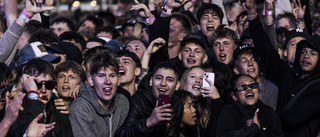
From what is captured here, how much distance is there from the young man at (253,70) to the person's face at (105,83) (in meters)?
2.10

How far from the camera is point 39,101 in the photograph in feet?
18.3

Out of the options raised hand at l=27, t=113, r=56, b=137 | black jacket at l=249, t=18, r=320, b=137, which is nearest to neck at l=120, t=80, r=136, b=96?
black jacket at l=249, t=18, r=320, b=137

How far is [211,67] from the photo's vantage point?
734cm

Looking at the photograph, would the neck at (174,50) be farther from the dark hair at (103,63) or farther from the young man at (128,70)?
the dark hair at (103,63)

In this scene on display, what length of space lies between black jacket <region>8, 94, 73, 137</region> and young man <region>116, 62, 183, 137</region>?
1.97 ft

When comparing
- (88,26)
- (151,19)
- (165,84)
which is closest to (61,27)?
(88,26)

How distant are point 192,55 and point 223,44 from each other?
29.1 inches

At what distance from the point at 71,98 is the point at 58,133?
43.5 inches

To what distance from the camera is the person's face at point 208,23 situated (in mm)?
9094

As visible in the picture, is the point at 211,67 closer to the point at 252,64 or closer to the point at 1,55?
the point at 252,64

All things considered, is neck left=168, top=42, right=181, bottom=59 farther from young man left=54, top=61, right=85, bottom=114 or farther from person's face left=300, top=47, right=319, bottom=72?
person's face left=300, top=47, right=319, bottom=72

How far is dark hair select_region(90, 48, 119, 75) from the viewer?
6.27 m

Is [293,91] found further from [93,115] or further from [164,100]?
[93,115]

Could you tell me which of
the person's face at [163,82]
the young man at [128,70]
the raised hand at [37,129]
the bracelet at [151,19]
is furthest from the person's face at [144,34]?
the raised hand at [37,129]
